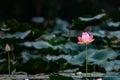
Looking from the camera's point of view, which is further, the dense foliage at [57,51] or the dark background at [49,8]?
the dark background at [49,8]

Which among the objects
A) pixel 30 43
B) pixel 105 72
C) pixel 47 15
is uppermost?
pixel 47 15

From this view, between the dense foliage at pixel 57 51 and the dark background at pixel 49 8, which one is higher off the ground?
the dark background at pixel 49 8

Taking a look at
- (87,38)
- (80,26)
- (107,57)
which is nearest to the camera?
(87,38)

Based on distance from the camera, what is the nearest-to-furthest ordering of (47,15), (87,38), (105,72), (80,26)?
(87,38) → (105,72) → (80,26) → (47,15)

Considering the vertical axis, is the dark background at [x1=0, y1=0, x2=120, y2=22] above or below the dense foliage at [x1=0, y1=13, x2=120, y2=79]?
above

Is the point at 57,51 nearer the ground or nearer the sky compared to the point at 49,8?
nearer the ground

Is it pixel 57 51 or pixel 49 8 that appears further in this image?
pixel 49 8

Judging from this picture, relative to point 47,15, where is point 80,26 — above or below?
below

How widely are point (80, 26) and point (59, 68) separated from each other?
28.2 inches

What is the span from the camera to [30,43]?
2.60m

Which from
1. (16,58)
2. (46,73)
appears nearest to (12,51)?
(16,58)

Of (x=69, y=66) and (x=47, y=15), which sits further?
(x=47, y=15)

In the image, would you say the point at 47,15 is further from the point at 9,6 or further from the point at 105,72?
the point at 105,72

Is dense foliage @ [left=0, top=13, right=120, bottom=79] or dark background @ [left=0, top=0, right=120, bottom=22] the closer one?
dense foliage @ [left=0, top=13, right=120, bottom=79]
